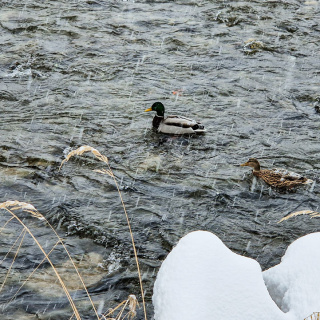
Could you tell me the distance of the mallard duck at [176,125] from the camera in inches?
321

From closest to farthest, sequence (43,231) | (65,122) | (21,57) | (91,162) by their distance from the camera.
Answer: (43,231), (91,162), (65,122), (21,57)

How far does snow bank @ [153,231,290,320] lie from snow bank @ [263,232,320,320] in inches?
4.8

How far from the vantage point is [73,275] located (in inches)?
212

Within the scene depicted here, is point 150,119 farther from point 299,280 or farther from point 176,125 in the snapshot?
point 299,280

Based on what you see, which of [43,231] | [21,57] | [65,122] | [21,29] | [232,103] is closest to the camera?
[43,231]

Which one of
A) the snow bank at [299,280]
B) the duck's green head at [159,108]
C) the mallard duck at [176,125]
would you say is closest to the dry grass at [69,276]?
the snow bank at [299,280]

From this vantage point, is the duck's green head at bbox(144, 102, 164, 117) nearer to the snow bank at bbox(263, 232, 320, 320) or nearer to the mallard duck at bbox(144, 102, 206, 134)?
the mallard duck at bbox(144, 102, 206, 134)

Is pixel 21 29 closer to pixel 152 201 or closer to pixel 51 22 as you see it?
pixel 51 22

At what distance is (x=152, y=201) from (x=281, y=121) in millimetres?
2995

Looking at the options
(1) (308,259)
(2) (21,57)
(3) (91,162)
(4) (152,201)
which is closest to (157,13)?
(2) (21,57)

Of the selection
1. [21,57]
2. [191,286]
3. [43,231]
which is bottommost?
[43,231]

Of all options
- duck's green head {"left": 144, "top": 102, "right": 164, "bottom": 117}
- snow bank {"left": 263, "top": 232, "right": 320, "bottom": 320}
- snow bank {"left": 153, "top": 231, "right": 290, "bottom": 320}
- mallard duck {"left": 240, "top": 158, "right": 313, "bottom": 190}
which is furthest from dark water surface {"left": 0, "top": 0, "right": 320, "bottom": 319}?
snow bank {"left": 263, "top": 232, "right": 320, "bottom": 320}

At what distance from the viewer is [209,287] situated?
338cm

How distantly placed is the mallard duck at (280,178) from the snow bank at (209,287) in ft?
11.6
